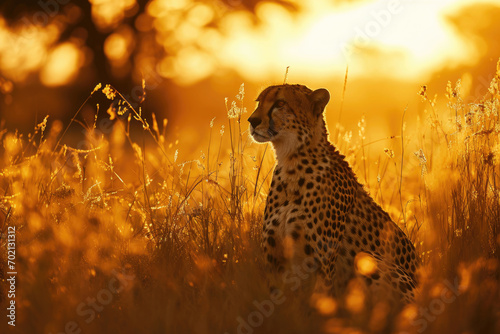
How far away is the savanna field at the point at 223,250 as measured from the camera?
2.71m

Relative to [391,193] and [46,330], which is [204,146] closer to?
[391,193]

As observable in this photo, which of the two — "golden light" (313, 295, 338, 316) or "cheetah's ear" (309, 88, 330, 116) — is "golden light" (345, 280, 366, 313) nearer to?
"golden light" (313, 295, 338, 316)

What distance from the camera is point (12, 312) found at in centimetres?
296

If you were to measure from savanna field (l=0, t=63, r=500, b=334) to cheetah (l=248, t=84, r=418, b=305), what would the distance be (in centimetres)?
14

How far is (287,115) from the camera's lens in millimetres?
3436

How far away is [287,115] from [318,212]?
541mm

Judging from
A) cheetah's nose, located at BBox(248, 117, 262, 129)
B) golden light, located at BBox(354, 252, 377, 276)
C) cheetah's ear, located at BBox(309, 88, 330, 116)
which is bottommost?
golden light, located at BBox(354, 252, 377, 276)

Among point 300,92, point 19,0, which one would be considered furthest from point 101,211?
point 19,0

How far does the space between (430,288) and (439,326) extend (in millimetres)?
386

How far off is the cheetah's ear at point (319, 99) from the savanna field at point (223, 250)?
1.59ft

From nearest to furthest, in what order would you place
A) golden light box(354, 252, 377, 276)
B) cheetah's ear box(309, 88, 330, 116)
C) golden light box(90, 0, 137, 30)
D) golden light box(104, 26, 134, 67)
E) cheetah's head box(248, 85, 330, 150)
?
golden light box(354, 252, 377, 276) → cheetah's head box(248, 85, 330, 150) → cheetah's ear box(309, 88, 330, 116) → golden light box(90, 0, 137, 30) → golden light box(104, 26, 134, 67)

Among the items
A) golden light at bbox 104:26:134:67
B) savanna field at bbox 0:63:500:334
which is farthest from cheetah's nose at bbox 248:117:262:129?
golden light at bbox 104:26:134:67

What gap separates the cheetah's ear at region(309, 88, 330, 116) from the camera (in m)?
3.54

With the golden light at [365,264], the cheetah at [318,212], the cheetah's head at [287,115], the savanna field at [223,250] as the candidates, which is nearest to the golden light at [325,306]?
the savanna field at [223,250]
